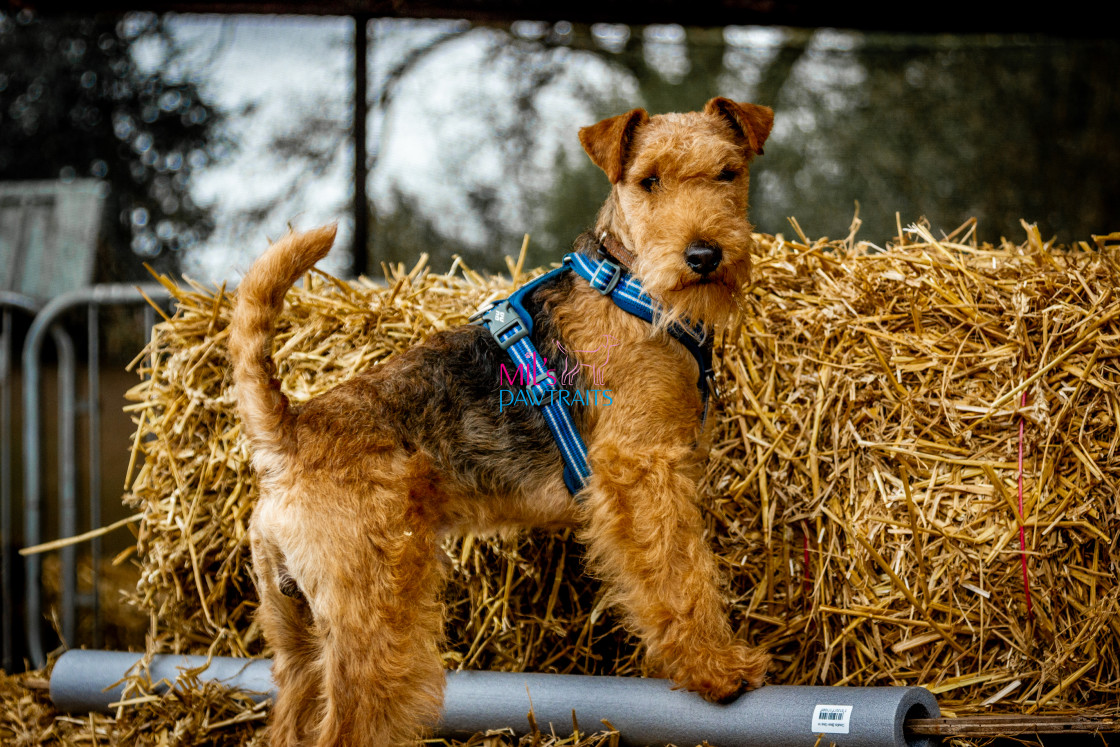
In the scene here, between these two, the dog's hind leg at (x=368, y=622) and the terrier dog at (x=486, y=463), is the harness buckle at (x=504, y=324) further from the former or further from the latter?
the dog's hind leg at (x=368, y=622)

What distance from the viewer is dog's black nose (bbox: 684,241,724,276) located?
2.05m

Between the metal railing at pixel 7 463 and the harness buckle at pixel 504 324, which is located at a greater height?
the harness buckle at pixel 504 324

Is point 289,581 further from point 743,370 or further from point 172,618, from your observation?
point 743,370

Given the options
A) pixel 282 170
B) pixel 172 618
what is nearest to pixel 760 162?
pixel 282 170

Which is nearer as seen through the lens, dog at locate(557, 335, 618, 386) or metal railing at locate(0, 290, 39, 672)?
dog at locate(557, 335, 618, 386)

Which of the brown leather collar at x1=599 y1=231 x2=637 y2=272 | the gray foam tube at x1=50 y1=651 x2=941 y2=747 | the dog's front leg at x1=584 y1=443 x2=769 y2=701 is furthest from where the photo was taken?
the brown leather collar at x1=599 y1=231 x2=637 y2=272

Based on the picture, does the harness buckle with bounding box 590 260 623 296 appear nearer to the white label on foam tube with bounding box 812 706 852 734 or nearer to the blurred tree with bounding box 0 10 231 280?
the white label on foam tube with bounding box 812 706 852 734

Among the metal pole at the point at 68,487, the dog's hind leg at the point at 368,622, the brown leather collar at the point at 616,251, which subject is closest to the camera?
the dog's hind leg at the point at 368,622

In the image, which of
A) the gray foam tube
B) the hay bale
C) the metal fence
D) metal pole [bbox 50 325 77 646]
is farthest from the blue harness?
metal pole [bbox 50 325 77 646]

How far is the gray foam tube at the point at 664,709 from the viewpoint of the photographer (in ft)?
6.48

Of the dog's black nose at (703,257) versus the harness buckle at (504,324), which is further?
the harness buckle at (504,324)

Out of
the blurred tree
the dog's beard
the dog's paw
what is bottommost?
the dog's paw

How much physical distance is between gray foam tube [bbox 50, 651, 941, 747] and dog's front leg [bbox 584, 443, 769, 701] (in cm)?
8

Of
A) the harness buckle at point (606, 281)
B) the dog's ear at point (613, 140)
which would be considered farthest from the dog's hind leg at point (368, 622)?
the dog's ear at point (613, 140)
